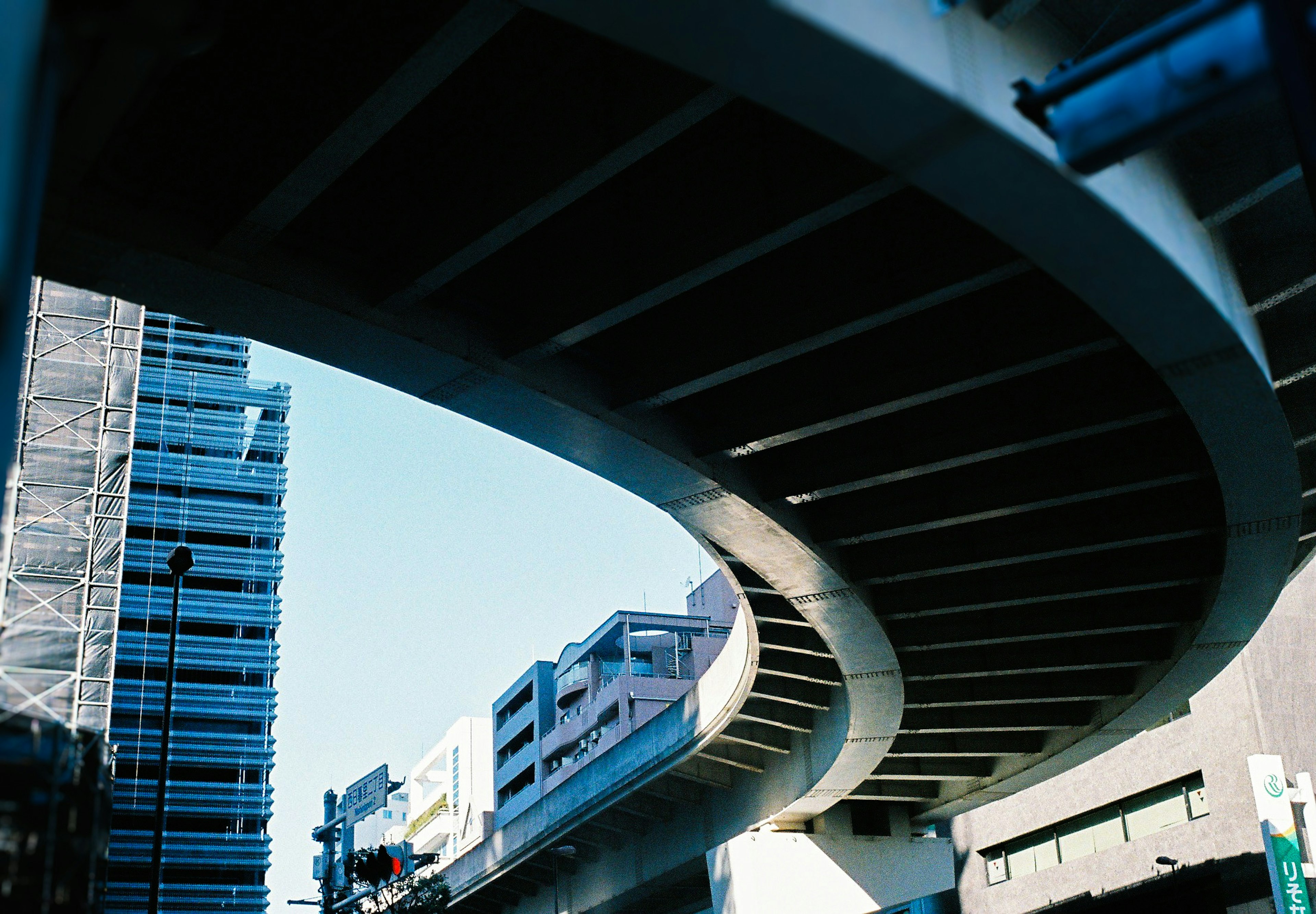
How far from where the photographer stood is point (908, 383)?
13.9 meters

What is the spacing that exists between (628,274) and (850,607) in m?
8.12

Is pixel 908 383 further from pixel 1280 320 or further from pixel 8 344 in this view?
pixel 8 344

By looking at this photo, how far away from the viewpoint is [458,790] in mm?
112000

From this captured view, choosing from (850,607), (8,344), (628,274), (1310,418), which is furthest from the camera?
(850,607)

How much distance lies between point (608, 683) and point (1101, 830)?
149 ft

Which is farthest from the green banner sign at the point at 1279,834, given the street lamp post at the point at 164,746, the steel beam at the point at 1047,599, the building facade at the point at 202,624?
the building facade at the point at 202,624

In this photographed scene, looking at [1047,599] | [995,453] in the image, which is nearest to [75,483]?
[1047,599]

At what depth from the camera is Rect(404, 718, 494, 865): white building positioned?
10338 centimetres

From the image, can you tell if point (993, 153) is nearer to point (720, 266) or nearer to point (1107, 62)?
point (1107, 62)

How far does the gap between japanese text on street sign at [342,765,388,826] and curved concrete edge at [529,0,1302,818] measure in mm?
17416

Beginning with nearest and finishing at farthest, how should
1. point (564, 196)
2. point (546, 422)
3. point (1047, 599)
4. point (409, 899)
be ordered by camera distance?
point (564, 196) < point (546, 422) < point (1047, 599) < point (409, 899)

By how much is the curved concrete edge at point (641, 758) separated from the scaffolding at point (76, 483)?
10840mm

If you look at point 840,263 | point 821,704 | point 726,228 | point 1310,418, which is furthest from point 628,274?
point 821,704

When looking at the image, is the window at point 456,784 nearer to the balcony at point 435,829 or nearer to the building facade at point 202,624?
the balcony at point 435,829
